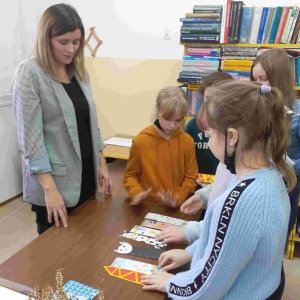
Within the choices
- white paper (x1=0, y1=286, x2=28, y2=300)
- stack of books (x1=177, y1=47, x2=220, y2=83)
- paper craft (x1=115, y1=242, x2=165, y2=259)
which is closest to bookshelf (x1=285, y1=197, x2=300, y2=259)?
stack of books (x1=177, y1=47, x2=220, y2=83)

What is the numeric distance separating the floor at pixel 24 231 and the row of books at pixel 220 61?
1.20 metres

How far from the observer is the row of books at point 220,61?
2.70m

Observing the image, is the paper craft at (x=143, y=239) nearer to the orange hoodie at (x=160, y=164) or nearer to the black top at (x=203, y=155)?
the orange hoodie at (x=160, y=164)

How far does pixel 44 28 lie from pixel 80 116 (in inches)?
15.9

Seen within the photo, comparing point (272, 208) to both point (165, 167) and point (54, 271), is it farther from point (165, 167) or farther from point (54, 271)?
point (165, 167)

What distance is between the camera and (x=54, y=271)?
98cm

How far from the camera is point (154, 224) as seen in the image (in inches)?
51.6

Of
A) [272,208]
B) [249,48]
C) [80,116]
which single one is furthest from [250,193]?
[249,48]

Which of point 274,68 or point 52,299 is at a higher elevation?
point 274,68

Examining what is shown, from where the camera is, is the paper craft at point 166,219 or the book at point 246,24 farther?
the book at point 246,24

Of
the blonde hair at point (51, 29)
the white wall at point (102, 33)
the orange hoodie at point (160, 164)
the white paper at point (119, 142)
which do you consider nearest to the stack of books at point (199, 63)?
the white wall at point (102, 33)

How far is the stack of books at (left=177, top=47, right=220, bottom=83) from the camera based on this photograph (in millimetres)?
2791

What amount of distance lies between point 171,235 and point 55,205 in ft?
1.68

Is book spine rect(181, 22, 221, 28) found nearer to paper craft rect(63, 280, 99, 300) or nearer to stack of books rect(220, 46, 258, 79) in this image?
stack of books rect(220, 46, 258, 79)
